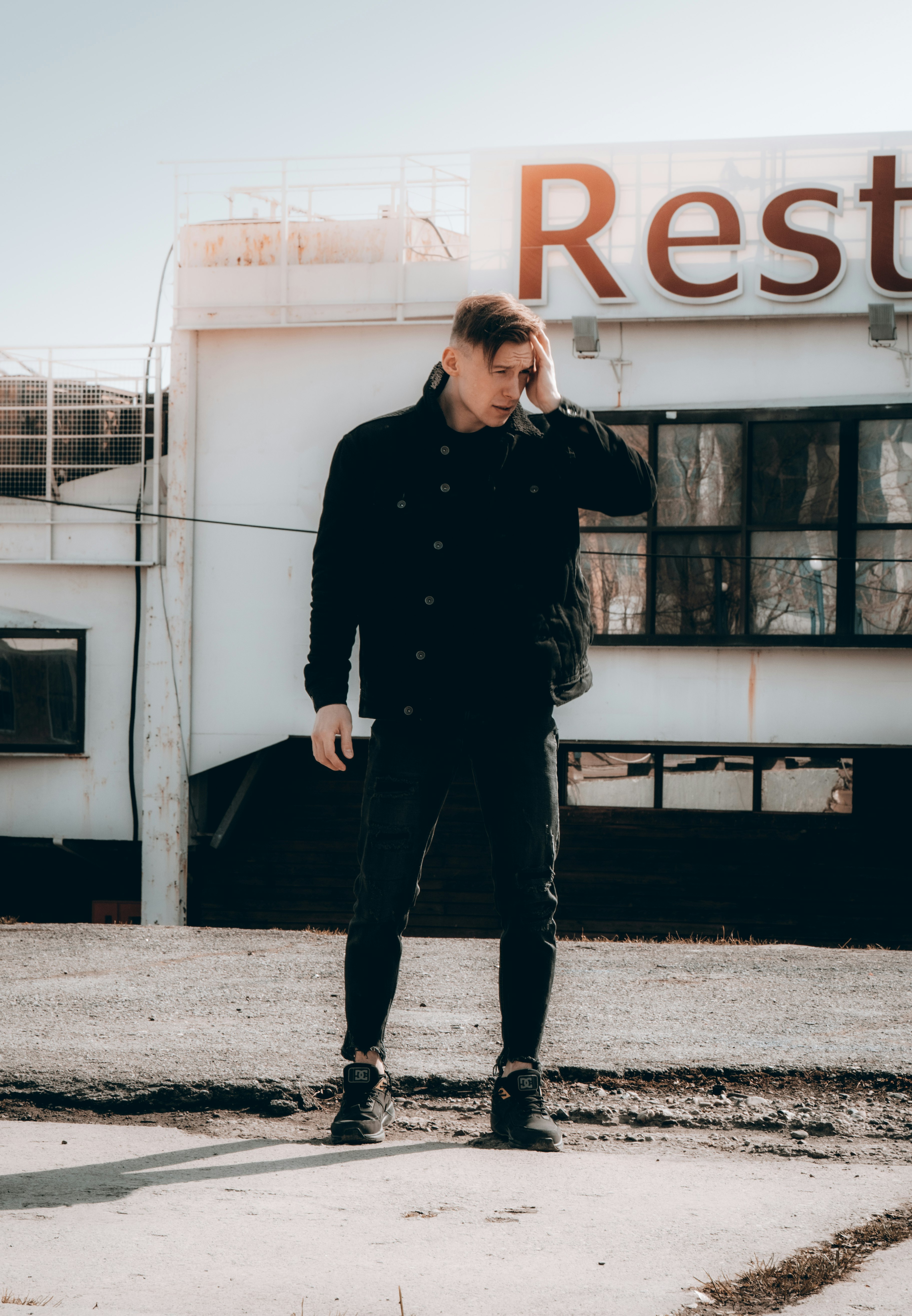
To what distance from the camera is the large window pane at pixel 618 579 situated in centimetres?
1068

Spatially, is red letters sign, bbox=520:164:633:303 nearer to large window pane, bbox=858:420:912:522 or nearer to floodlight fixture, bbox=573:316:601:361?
floodlight fixture, bbox=573:316:601:361

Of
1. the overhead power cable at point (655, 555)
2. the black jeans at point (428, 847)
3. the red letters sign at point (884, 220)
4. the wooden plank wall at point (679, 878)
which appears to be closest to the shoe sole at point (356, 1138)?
the black jeans at point (428, 847)

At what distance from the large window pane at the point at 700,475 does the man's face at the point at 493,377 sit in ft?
26.2

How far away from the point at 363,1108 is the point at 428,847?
1.91 feet

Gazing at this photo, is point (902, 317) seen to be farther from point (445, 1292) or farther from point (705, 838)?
point (445, 1292)

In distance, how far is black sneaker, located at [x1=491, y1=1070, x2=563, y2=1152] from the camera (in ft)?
8.53

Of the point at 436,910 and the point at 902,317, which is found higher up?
the point at 902,317

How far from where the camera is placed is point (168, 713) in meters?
11.4

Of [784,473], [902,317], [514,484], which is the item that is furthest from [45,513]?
[514,484]

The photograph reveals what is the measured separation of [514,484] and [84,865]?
32.5 ft

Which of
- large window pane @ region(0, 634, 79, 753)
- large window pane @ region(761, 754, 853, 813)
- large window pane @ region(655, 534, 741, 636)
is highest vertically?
large window pane @ region(655, 534, 741, 636)

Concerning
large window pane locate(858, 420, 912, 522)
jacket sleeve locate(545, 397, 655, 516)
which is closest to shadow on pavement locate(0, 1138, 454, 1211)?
jacket sleeve locate(545, 397, 655, 516)

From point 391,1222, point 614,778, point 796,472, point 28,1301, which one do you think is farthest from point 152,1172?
point 796,472

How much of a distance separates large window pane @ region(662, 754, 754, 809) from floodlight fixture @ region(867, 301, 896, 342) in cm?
385
